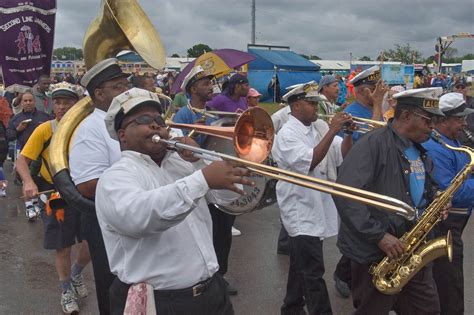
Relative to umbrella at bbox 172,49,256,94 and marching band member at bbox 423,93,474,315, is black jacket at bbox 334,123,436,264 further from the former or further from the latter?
umbrella at bbox 172,49,256,94

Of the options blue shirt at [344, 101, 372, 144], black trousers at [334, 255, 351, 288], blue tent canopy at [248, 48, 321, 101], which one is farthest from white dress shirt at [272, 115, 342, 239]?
blue tent canopy at [248, 48, 321, 101]

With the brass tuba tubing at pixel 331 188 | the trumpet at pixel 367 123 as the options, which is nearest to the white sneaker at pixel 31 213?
the trumpet at pixel 367 123

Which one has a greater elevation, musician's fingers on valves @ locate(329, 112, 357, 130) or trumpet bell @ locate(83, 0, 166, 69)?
trumpet bell @ locate(83, 0, 166, 69)

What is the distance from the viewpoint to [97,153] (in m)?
3.21

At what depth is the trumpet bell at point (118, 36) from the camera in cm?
378

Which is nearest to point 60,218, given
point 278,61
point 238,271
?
point 238,271

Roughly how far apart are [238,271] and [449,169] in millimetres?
2553

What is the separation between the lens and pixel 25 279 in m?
5.36

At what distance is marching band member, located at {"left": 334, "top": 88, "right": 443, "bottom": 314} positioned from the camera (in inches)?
127

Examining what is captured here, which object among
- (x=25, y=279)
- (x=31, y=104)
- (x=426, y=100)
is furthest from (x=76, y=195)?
(x=31, y=104)

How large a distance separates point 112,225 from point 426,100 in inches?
84.2

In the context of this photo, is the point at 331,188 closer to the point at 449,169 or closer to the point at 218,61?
the point at 449,169

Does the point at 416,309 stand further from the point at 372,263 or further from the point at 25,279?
the point at 25,279

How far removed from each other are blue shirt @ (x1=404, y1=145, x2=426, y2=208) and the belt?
1.58 meters
